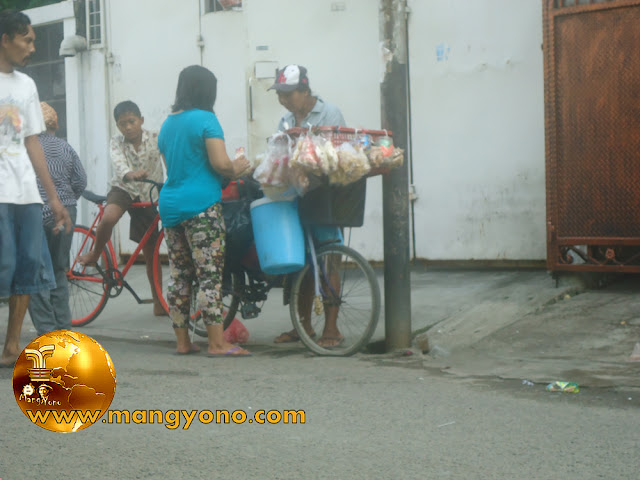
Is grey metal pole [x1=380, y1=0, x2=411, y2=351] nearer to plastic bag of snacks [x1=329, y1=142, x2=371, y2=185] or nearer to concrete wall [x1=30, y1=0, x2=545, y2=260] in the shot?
plastic bag of snacks [x1=329, y1=142, x2=371, y2=185]

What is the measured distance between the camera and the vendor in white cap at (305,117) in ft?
20.6

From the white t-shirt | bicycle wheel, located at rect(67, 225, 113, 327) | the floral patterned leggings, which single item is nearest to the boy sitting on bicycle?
bicycle wheel, located at rect(67, 225, 113, 327)

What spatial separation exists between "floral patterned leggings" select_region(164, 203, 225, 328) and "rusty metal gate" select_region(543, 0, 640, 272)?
2711 mm

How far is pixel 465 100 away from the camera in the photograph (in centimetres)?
848

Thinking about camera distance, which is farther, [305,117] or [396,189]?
[305,117]

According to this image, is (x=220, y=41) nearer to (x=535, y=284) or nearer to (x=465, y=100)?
(x=465, y=100)

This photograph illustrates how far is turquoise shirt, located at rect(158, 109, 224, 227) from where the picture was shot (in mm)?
6078

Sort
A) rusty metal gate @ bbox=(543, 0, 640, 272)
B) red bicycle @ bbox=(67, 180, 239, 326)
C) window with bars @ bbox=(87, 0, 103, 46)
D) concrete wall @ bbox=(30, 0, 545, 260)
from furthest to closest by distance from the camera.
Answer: window with bars @ bbox=(87, 0, 103, 46)
concrete wall @ bbox=(30, 0, 545, 260)
red bicycle @ bbox=(67, 180, 239, 326)
rusty metal gate @ bbox=(543, 0, 640, 272)

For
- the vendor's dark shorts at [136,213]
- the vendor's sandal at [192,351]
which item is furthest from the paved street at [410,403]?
the vendor's dark shorts at [136,213]

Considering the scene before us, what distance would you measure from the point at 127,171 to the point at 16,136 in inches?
93.4

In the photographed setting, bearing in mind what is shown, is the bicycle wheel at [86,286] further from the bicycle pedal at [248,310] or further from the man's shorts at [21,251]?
the man's shorts at [21,251]

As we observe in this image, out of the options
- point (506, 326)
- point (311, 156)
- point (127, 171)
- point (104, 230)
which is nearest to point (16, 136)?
point (311, 156)

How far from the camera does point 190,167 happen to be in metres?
6.10

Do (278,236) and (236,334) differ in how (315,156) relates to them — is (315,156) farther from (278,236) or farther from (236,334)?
(236,334)
